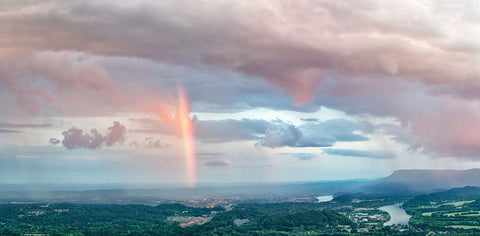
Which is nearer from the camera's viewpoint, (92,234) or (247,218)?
(92,234)

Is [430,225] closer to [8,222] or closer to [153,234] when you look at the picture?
[153,234]

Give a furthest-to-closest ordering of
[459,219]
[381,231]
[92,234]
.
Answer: [459,219]
[381,231]
[92,234]

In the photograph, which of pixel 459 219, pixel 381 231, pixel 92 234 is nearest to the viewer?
pixel 92 234

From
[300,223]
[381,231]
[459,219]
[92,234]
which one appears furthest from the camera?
[459,219]

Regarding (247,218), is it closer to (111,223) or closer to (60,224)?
(111,223)

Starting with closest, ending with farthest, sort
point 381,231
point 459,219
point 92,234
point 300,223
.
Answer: point 92,234 < point 381,231 < point 300,223 < point 459,219

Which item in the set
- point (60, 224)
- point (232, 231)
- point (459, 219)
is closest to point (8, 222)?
point (60, 224)

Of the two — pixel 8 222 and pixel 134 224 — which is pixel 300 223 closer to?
pixel 134 224

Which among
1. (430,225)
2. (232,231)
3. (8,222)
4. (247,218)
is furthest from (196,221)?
(430,225)

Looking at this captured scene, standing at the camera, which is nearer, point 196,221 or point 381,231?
point 381,231
